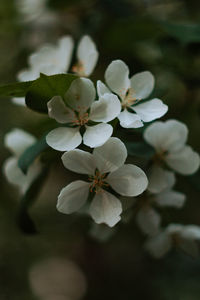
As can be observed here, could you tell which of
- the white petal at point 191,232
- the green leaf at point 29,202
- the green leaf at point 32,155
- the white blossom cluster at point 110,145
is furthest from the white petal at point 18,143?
the white petal at point 191,232

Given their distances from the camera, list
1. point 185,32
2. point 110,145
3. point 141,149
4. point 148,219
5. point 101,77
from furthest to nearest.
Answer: point 101,77 < point 185,32 < point 148,219 < point 141,149 < point 110,145

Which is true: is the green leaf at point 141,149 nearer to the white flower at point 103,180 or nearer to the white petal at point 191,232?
the white flower at point 103,180

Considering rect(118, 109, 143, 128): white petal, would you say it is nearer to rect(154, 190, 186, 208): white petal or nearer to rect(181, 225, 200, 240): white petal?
rect(154, 190, 186, 208): white petal

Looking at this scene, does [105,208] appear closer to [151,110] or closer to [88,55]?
[151,110]

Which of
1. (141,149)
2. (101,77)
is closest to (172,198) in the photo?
(141,149)

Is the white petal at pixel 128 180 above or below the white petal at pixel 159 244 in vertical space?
above

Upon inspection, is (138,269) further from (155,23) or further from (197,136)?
(155,23)

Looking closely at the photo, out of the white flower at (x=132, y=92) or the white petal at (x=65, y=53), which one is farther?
the white petal at (x=65, y=53)

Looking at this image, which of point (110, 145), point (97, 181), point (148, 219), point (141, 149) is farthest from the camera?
point (148, 219)
